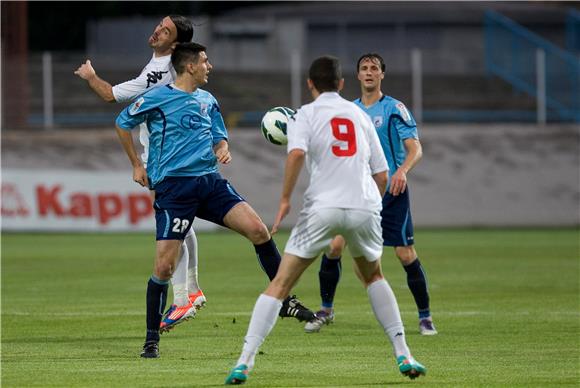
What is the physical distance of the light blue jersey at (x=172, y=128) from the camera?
10.4 meters

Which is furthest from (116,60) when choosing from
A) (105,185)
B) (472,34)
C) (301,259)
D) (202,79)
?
(301,259)

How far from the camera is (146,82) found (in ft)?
36.3

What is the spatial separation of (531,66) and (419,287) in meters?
21.3

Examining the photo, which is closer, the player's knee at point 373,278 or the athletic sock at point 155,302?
the player's knee at point 373,278

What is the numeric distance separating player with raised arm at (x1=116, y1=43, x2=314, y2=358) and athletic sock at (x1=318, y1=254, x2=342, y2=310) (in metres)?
1.68

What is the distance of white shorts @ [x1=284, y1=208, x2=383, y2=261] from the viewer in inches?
332

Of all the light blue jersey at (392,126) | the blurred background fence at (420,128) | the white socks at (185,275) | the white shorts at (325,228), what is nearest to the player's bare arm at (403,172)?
the light blue jersey at (392,126)

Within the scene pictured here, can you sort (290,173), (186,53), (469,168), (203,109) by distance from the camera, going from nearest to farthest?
(290,173), (186,53), (203,109), (469,168)

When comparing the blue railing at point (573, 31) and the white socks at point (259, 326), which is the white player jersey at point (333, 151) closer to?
the white socks at point (259, 326)

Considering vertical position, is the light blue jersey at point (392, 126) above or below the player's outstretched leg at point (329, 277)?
above

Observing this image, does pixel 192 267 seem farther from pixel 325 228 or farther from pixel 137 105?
pixel 325 228

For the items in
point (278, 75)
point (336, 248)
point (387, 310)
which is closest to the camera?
point (387, 310)

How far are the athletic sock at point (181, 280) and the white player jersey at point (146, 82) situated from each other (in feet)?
3.31

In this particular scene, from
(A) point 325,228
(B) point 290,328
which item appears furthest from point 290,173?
(B) point 290,328
